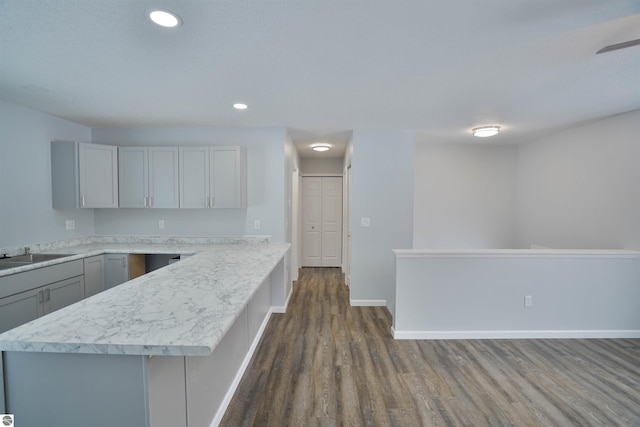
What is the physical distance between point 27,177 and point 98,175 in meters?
0.58

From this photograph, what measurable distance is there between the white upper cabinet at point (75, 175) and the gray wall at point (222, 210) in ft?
1.57

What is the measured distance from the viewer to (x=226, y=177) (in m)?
3.41

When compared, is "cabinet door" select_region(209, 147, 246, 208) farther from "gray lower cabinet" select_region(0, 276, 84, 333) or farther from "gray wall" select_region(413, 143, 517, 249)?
"gray wall" select_region(413, 143, 517, 249)

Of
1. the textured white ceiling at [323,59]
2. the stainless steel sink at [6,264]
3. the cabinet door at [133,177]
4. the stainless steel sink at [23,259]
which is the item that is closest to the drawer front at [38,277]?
the stainless steel sink at [23,259]

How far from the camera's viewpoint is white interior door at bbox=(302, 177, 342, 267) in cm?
603

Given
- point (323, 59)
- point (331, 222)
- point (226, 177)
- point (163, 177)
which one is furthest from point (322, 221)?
point (323, 59)

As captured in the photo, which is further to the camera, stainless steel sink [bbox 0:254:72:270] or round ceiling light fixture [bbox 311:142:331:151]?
round ceiling light fixture [bbox 311:142:331:151]

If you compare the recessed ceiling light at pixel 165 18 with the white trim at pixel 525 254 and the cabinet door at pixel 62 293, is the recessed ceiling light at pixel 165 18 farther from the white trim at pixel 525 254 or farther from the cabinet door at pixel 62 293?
the white trim at pixel 525 254

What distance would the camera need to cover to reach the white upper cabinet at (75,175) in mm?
3119

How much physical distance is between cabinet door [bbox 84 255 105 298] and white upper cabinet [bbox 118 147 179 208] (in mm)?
743

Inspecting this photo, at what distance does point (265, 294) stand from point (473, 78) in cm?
289

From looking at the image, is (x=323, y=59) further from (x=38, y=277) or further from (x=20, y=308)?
(x=20, y=308)

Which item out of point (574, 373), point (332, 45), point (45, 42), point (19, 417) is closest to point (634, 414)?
point (574, 373)

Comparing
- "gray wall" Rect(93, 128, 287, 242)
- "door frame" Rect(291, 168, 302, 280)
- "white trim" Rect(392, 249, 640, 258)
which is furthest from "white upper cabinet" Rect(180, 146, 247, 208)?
"white trim" Rect(392, 249, 640, 258)
